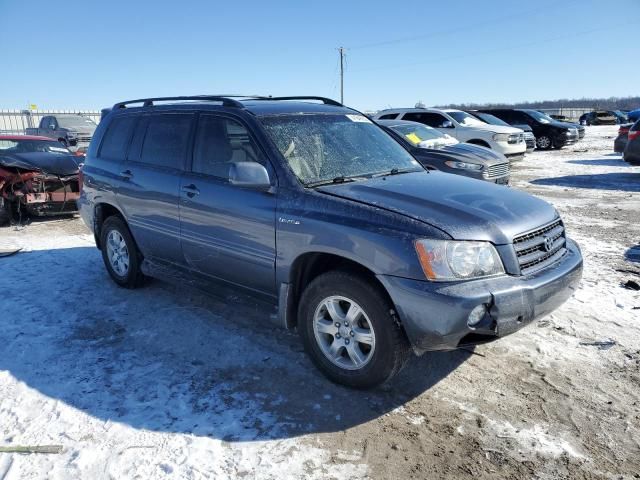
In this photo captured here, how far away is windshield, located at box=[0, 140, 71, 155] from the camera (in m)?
9.51

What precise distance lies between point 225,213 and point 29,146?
25.5 feet

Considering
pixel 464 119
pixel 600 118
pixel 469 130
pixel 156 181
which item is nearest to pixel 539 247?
pixel 156 181

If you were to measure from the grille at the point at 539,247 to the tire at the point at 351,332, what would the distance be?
0.91 metres

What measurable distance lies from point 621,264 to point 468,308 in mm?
4084

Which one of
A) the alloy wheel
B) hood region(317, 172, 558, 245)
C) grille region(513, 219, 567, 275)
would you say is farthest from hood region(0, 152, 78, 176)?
grille region(513, 219, 567, 275)

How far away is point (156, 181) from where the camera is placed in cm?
470

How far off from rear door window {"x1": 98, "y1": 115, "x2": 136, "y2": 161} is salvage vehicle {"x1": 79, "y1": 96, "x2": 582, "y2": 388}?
0.62 ft

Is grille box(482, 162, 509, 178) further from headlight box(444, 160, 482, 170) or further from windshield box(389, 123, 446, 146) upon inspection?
windshield box(389, 123, 446, 146)

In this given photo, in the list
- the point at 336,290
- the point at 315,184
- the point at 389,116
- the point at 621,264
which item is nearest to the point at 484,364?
the point at 336,290

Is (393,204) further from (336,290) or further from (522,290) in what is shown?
(522,290)

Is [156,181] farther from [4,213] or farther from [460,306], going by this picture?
[4,213]

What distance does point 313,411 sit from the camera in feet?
→ 10.6

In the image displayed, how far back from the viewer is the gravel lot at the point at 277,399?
277 centimetres

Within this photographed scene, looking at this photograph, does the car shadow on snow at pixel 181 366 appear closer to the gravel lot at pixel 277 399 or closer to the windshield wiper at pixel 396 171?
the gravel lot at pixel 277 399
